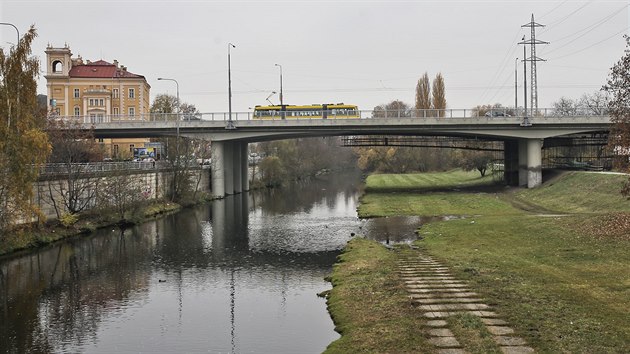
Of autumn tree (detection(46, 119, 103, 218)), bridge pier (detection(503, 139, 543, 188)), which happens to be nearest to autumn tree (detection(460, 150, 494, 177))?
bridge pier (detection(503, 139, 543, 188))

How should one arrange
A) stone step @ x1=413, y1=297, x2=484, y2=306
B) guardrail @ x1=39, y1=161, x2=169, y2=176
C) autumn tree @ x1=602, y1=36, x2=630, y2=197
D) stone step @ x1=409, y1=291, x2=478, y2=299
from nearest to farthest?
stone step @ x1=413, y1=297, x2=484, y2=306 → stone step @ x1=409, y1=291, x2=478, y2=299 → autumn tree @ x1=602, y1=36, x2=630, y2=197 → guardrail @ x1=39, y1=161, x2=169, y2=176

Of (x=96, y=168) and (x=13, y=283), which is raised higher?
(x=96, y=168)

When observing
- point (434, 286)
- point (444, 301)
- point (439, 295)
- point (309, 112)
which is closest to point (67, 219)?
point (434, 286)

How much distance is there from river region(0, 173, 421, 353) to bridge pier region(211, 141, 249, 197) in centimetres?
2621

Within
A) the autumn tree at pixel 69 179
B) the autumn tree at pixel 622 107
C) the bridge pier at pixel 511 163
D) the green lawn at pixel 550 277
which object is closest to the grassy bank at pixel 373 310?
the green lawn at pixel 550 277

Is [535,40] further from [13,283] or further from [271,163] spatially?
[13,283]

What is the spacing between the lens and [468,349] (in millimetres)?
14953

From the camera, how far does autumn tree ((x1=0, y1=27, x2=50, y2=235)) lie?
34.2m

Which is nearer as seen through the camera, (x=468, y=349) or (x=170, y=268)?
(x=468, y=349)

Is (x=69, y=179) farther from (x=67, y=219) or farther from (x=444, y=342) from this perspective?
(x=444, y=342)

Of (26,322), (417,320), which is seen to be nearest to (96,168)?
(26,322)

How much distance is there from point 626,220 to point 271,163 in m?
74.5

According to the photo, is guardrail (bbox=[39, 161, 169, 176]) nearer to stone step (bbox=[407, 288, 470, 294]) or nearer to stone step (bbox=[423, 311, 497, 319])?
stone step (bbox=[407, 288, 470, 294])

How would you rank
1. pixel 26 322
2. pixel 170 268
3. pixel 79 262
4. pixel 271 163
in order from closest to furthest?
pixel 26 322, pixel 170 268, pixel 79 262, pixel 271 163
